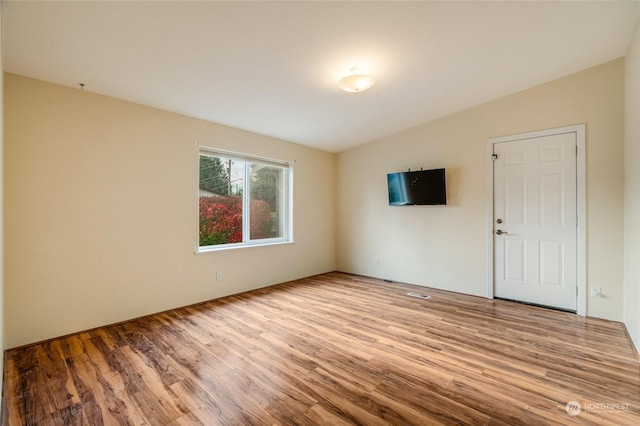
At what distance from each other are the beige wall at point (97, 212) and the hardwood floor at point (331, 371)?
325 millimetres

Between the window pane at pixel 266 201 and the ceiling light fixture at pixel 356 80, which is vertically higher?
the ceiling light fixture at pixel 356 80

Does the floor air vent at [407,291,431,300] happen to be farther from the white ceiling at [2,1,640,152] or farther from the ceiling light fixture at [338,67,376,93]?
the ceiling light fixture at [338,67,376,93]

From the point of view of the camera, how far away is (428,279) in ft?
14.8

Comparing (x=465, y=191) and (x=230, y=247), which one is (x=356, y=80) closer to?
(x=465, y=191)

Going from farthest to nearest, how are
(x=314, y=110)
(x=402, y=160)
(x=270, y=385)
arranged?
1. (x=402, y=160)
2. (x=314, y=110)
3. (x=270, y=385)

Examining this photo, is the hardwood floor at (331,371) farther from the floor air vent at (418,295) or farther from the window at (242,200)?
the window at (242,200)

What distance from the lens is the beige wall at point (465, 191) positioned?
3127 mm

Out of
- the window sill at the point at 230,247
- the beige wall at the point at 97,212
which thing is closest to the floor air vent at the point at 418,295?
the window sill at the point at 230,247

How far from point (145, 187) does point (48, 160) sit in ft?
2.75

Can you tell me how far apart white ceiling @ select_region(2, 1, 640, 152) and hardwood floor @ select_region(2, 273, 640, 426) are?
2.51m

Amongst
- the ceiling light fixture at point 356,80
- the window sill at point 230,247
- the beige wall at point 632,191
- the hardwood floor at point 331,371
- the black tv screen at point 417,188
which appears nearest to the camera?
the hardwood floor at point 331,371

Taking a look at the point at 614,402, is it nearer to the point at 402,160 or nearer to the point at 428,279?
the point at 428,279

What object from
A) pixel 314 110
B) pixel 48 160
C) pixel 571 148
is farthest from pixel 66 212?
pixel 571 148

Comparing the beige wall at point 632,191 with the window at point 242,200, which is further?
the window at point 242,200
